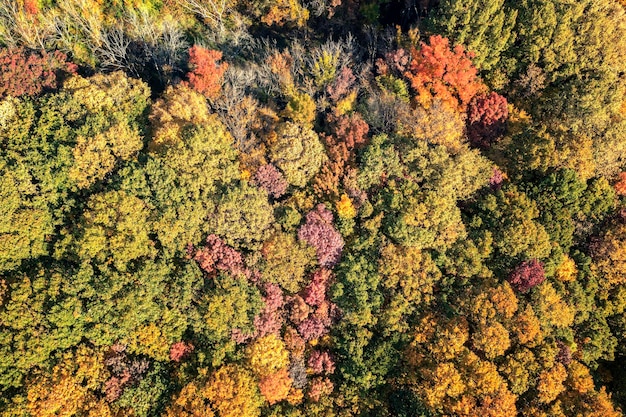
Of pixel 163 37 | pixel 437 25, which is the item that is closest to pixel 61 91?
pixel 163 37

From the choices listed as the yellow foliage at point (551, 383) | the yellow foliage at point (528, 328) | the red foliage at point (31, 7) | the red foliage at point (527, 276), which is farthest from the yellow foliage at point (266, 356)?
the red foliage at point (31, 7)

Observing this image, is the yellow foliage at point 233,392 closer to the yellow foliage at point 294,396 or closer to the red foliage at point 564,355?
the yellow foliage at point 294,396

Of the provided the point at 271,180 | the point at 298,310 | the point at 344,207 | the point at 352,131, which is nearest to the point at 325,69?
the point at 352,131

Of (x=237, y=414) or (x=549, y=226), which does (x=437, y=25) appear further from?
(x=237, y=414)

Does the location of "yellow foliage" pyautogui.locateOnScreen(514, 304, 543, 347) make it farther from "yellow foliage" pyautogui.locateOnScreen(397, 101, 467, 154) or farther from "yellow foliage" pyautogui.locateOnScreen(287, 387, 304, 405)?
"yellow foliage" pyautogui.locateOnScreen(287, 387, 304, 405)

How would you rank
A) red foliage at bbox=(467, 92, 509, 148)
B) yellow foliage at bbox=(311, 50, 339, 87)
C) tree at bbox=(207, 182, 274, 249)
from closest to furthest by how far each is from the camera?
tree at bbox=(207, 182, 274, 249) → red foliage at bbox=(467, 92, 509, 148) → yellow foliage at bbox=(311, 50, 339, 87)

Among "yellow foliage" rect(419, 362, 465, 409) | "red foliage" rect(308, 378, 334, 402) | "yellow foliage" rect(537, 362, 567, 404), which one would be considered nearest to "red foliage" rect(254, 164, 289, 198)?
"red foliage" rect(308, 378, 334, 402)
